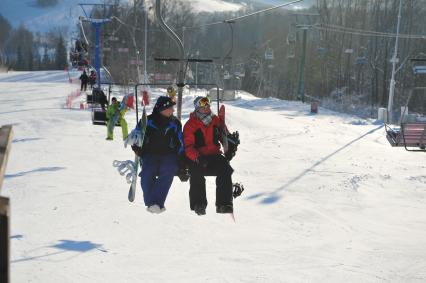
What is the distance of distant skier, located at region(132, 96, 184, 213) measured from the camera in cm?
624

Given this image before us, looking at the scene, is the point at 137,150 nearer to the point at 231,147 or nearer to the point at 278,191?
the point at 231,147

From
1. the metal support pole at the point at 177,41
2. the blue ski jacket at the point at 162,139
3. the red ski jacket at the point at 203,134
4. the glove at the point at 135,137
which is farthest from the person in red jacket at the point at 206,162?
the glove at the point at 135,137

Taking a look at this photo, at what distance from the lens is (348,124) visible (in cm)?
2991

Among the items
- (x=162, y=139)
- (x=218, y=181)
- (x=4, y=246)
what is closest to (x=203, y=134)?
(x=162, y=139)

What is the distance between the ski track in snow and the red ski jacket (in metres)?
5.39

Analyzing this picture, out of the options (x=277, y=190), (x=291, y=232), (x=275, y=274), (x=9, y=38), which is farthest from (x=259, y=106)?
(x=9, y=38)

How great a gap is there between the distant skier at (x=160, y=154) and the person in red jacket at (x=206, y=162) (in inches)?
8.4

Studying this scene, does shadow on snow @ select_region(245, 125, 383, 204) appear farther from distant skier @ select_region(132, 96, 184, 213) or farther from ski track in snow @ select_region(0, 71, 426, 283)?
distant skier @ select_region(132, 96, 184, 213)

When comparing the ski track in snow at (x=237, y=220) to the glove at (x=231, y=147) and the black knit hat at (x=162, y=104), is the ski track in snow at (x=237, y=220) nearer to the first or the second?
the glove at (x=231, y=147)

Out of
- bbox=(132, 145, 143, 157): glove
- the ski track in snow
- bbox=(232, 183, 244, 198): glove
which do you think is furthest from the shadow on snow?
bbox=(132, 145, 143, 157): glove

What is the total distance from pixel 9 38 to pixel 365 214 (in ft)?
487

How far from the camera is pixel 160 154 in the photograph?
6293mm

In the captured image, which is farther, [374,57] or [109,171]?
[374,57]

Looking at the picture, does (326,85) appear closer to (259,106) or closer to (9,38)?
(259,106)
